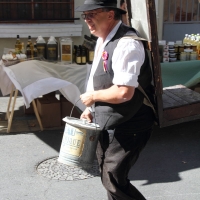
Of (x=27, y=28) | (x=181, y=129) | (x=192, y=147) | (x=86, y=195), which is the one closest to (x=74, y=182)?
(x=86, y=195)

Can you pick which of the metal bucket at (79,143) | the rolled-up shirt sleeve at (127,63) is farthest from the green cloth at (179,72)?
the rolled-up shirt sleeve at (127,63)

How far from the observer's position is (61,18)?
7.66m

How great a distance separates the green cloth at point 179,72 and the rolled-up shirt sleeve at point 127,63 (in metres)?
2.87

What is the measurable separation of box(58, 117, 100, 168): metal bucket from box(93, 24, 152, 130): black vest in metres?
0.09

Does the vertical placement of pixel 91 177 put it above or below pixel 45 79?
below

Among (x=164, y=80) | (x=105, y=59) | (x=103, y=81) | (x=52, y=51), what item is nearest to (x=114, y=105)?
(x=103, y=81)

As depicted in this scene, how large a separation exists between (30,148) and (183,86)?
1.98 meters

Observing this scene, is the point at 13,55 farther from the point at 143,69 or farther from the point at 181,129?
the point at 143,69

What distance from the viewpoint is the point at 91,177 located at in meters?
3.98

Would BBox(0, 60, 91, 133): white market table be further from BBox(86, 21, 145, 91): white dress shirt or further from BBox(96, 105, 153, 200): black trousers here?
BBox(86, 21, 145, 91): white dress shirt

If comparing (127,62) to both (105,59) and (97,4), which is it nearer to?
(105,59)

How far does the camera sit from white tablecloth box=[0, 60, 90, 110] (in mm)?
4609

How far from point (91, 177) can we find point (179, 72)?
6.97 feet

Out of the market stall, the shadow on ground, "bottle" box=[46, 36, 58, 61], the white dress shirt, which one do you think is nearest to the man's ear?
the white dress shirt
